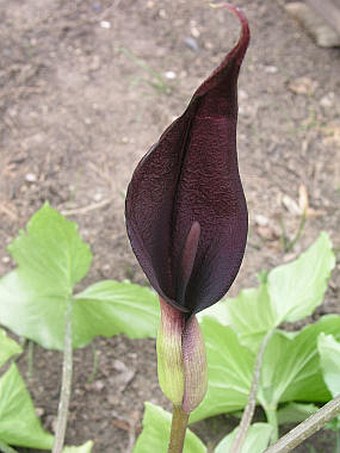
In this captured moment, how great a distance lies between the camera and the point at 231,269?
0.54 m

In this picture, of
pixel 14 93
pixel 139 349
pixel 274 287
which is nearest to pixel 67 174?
pixel 14 93

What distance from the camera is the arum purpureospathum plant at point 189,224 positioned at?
1.60 ft

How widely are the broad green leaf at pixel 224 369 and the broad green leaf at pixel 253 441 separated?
86 mm

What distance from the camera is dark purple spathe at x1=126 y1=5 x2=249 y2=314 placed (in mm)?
484

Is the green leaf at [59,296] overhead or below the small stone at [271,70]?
overhead

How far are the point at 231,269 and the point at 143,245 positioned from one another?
0.21 ft

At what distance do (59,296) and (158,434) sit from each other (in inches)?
9.5

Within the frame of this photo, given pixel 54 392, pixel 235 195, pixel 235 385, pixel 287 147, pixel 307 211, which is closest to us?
pixel 235 195

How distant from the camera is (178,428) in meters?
0.62

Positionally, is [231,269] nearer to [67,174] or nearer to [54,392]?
[54,392]

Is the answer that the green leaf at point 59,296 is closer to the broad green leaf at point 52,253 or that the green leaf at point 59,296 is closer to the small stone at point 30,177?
the broad green leaf at point 52,253

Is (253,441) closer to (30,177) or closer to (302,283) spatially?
(302,283)

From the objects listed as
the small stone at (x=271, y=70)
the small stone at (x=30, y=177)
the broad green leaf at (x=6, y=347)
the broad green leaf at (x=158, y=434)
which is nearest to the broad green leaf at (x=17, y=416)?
the broad green leaf at (x=6, y=347)

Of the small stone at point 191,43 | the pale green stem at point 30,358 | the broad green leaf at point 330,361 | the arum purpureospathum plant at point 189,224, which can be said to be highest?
the arum purpureospathum plant at point 189,224
